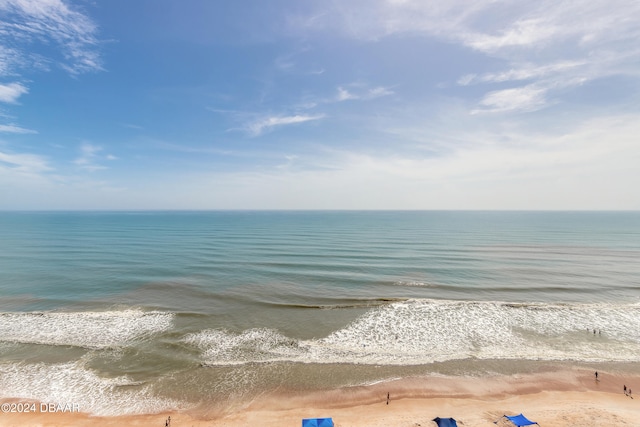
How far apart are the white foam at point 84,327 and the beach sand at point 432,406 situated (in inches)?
335

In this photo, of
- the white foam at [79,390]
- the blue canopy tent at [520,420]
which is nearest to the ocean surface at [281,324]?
the white foam at [79,390]

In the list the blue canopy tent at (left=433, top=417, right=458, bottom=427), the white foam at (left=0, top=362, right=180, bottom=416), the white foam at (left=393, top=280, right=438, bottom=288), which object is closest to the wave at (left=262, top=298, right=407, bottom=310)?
the white foam at (left=393, top=280, right=438, bottom=288)

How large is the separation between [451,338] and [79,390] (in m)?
30.5

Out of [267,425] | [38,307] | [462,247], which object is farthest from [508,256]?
[38,307]

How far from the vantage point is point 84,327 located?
27.1 meters

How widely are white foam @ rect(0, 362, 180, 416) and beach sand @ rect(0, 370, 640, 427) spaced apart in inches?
32.2

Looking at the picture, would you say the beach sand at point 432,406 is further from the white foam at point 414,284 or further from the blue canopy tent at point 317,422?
the white foam at point 414,284

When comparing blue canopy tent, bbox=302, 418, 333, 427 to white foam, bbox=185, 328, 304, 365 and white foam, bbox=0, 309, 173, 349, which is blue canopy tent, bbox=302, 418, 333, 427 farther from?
white foam, bbox=0, 309, 173, 349

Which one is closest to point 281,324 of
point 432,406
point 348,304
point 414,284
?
point 348,304

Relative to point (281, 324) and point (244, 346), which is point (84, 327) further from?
point (281, 324)

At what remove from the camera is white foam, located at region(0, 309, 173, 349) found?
24.7m

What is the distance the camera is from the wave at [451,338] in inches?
907

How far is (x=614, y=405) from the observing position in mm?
17766

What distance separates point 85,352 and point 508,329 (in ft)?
130
